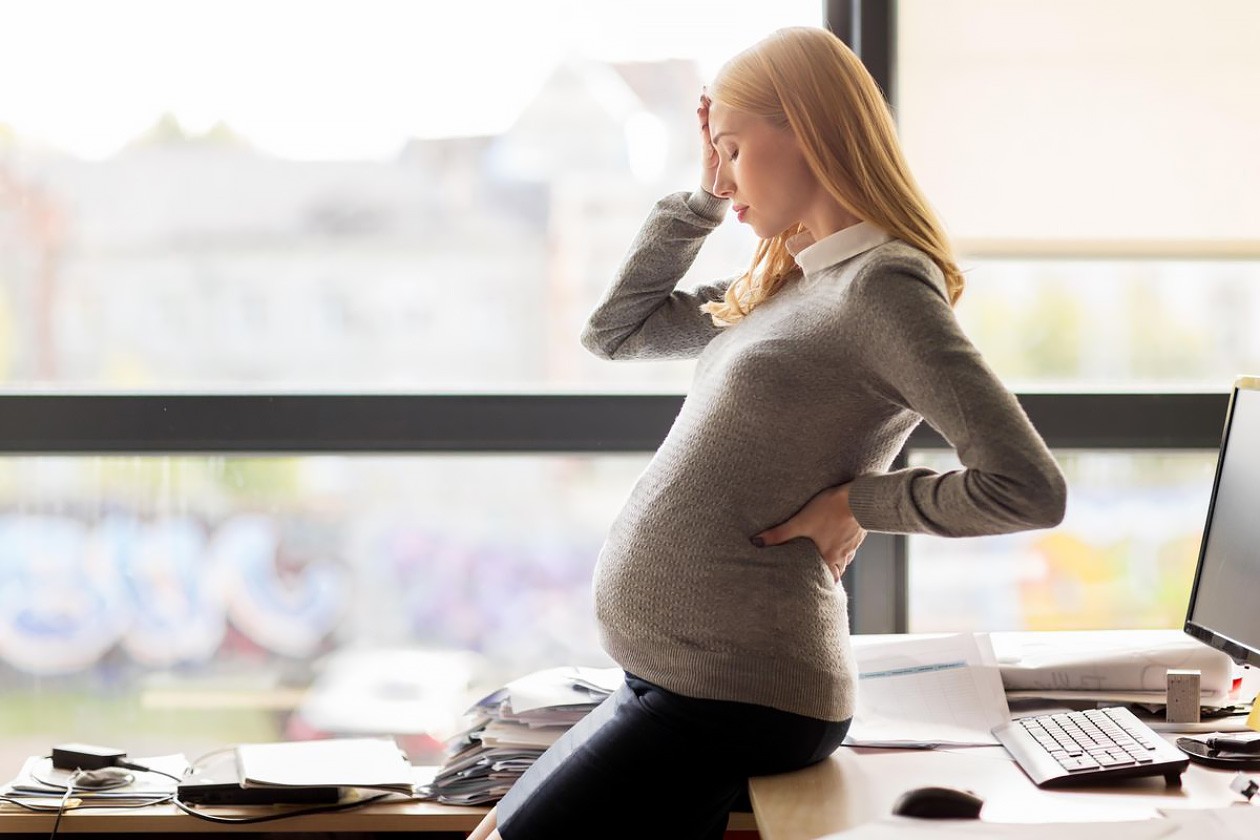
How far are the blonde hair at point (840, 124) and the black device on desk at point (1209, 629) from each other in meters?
0.44

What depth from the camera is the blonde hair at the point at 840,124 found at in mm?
1409

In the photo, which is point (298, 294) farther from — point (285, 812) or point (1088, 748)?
point (1088, 748)

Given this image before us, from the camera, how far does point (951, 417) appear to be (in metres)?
1.24

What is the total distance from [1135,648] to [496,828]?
3.20 feet

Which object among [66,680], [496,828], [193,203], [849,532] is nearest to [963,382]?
[849,532]

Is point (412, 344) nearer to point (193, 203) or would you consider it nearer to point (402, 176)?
point (402, 176)

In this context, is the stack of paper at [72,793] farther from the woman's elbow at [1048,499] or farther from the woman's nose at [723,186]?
the woman's elbow at [1048,499]

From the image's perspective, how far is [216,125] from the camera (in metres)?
2.20

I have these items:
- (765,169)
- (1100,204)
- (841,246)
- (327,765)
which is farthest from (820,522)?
(1100,204)

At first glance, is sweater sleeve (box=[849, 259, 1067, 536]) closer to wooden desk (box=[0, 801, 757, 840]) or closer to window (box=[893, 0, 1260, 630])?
wooden desk (box=[0, 801, 757, 840])

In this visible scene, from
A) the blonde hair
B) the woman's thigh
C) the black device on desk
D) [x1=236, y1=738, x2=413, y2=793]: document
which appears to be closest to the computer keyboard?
the black device on desk

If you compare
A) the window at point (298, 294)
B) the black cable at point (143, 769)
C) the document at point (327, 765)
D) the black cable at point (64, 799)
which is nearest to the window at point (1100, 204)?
the window at point (298, 294)

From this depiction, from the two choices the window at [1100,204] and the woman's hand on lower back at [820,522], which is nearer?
the woman's hand on lower back at [820,522]

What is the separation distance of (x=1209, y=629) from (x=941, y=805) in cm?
55
